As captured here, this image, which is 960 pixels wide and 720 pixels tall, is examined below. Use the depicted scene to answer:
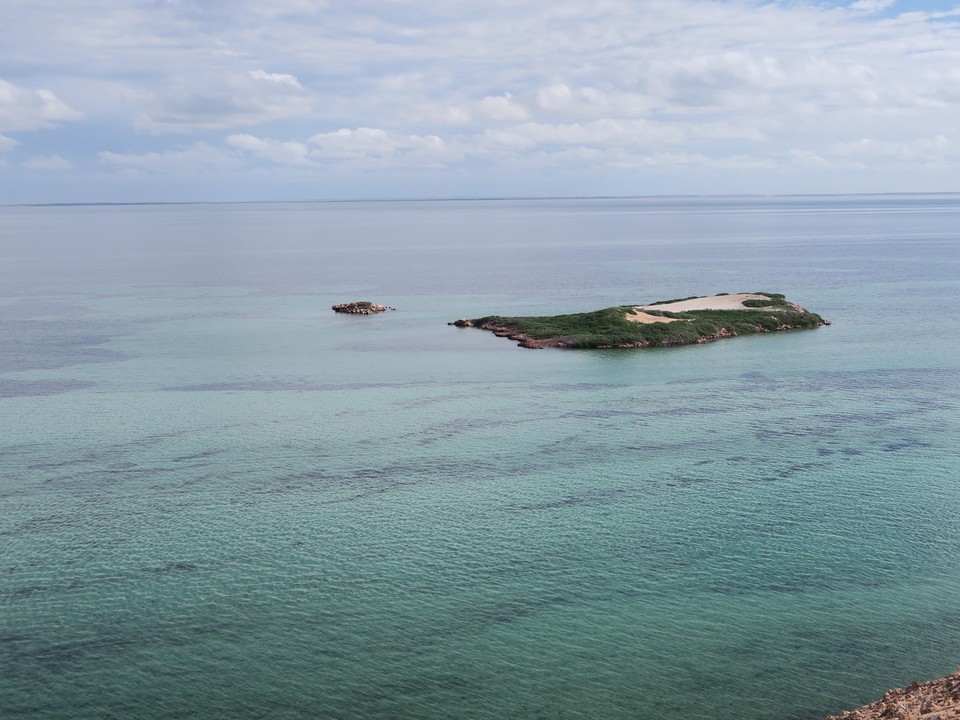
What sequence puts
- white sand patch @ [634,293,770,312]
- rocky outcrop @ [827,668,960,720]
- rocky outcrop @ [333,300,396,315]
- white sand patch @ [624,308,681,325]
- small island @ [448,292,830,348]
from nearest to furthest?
1. rocky outcrop @ [827,668,960,720]
2. small island @ [448,292,830,348]
3. white sand patch @ [624,308,681,325]
4. white sand patch @ [634,293,770,312]
5. rocky outcrop @ [333,300,396,315]

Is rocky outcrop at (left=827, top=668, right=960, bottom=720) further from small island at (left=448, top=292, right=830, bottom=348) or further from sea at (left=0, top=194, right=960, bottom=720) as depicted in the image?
small island at (left=448, top=292, right=830, bottom=348)

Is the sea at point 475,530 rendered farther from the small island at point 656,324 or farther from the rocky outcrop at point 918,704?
the small island at point 656,324

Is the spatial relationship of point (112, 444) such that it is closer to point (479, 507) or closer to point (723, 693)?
point (479, 507)

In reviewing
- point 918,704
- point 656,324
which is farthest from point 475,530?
point 656,324

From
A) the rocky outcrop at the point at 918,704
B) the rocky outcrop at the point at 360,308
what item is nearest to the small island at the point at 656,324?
the rocky outcrop at the point at 360,308

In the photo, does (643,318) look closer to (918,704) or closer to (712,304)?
(712,304)

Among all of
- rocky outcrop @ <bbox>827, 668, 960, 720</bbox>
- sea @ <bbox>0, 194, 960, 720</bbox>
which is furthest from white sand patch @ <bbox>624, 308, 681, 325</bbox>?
rocky outcrop @ <bbox>827, 668, 960, 720</bbox>
